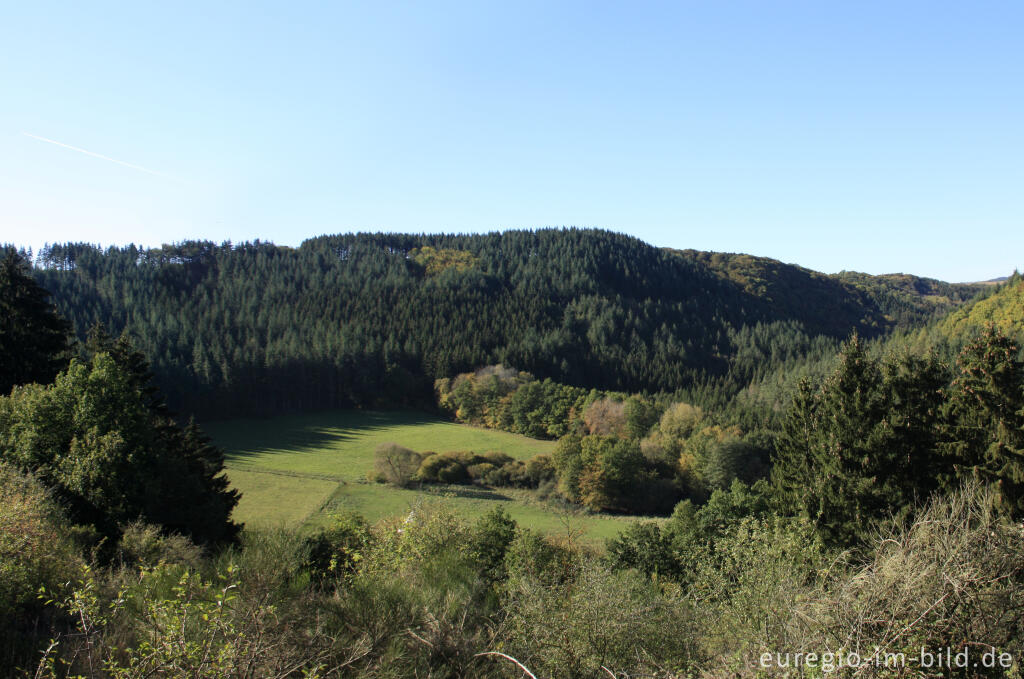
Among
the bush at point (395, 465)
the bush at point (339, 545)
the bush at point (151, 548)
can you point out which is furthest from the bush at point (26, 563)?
the bush at point (395, 465)

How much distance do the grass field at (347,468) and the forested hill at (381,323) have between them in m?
9.48

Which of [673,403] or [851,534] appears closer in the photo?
[851,534]

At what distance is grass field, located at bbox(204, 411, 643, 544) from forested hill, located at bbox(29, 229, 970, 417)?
31.1ft

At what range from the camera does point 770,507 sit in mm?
33969

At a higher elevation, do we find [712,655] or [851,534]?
[712,655]

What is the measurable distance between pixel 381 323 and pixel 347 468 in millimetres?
74814

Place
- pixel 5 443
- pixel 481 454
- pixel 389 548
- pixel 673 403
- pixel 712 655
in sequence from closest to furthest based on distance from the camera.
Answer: pixel 712 655, pixel 5 443, pixel 389 548, pixel 481 454, pixel 673 403

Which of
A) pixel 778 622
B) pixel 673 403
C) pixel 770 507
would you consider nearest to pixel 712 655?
pixel 778 622

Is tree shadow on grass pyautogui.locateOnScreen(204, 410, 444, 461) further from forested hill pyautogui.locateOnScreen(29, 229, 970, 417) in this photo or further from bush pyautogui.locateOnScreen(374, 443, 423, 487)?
bush pyautogui.locateOnScreen(374, 443, 423, 487)

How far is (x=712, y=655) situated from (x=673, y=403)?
78.7m

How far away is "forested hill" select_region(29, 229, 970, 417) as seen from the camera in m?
105

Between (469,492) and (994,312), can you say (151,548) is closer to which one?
(469,492)

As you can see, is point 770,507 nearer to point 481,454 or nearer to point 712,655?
point 712,655

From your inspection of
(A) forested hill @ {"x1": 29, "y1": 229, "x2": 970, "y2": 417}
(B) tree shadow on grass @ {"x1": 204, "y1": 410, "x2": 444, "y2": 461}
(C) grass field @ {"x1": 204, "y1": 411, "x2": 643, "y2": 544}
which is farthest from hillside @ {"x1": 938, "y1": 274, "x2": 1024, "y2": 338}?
(B) tree shadow on grass @ {"x1": 204, "y1": 410, "x2": 444, "y2": 461}
